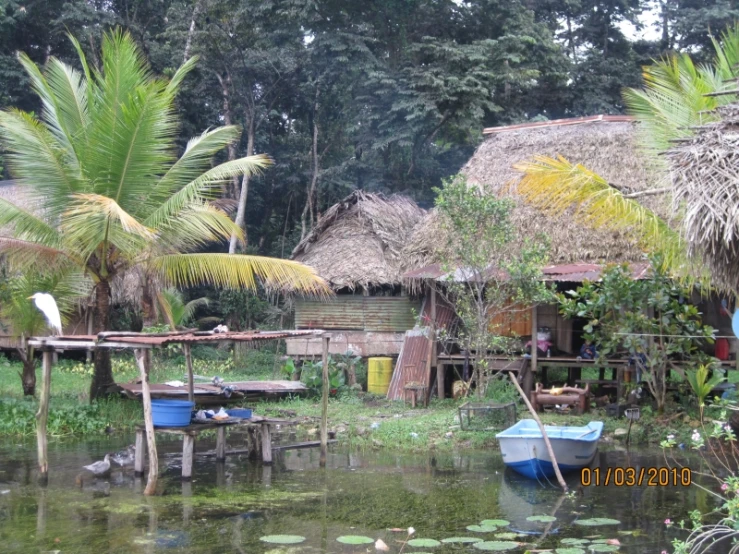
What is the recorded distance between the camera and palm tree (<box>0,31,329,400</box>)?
10.4 m

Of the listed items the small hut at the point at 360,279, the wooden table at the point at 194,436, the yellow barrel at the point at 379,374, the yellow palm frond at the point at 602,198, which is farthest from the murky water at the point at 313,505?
the small hut at the point at 360,279

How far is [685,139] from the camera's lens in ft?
22.9

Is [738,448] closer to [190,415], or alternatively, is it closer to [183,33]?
[190,415]

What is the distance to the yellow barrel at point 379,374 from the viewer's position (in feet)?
50.1

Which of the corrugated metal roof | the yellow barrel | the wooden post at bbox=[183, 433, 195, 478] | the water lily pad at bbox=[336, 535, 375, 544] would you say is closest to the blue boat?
the water lily pad at bbox=[336, 535, 375, 544]

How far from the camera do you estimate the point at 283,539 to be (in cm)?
689

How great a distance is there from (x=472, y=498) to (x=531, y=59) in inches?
567

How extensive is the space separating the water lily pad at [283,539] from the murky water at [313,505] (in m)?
0.08

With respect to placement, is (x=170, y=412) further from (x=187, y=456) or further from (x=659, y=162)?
(x=659, y=162)

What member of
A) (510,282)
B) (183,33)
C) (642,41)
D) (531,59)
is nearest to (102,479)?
(510,282)

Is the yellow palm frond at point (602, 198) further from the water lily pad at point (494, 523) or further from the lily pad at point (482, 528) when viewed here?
the lily pad at point (482, 528)

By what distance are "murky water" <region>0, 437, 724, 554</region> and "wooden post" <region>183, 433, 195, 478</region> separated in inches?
6.2

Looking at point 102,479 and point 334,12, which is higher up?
point 334,12
